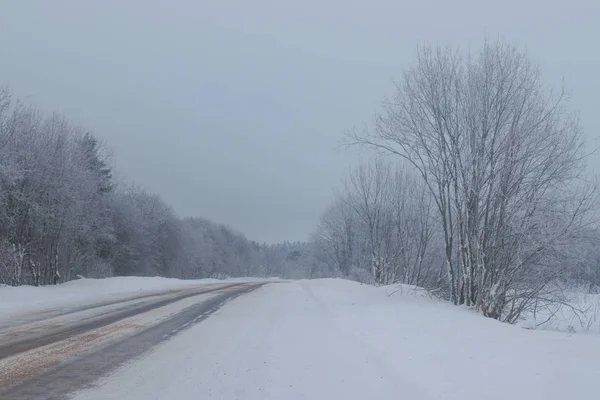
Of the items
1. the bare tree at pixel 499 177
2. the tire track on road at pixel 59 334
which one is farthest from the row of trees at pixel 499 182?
the tire track on road at pixel 59 334

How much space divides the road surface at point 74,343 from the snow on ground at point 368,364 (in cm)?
48

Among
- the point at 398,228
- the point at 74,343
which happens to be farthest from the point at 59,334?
the point at 398,228

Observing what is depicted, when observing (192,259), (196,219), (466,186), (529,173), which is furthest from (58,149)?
(196,219)

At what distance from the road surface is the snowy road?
53 millimetres

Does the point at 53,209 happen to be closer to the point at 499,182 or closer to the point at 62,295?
the point at 62,295

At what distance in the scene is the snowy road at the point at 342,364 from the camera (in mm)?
6648

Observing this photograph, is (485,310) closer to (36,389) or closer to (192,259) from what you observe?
(36,389)

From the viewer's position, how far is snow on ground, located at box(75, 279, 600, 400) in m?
6.68

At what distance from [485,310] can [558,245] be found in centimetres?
293

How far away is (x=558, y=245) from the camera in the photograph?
15.6 meters

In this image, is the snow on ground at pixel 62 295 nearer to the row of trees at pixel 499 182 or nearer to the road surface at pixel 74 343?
the road surface at pixel 74 343

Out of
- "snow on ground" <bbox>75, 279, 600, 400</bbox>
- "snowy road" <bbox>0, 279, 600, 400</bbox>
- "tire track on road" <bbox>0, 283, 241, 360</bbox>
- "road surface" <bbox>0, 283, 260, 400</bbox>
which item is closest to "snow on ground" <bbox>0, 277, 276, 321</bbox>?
"road surface" <bbox>0, 283, 260, 400</bbox>

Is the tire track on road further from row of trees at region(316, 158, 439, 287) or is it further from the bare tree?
row of trees at region(316, 158, 439, 287)

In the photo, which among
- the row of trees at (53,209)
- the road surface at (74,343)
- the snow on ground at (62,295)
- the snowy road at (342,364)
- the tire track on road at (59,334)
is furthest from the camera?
the row of trees at (53,209)
